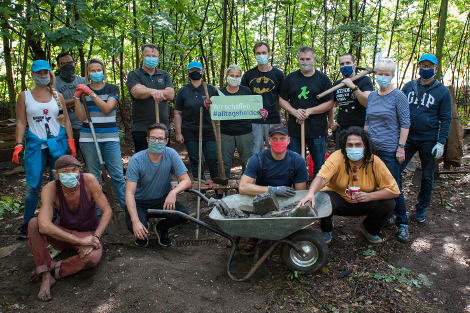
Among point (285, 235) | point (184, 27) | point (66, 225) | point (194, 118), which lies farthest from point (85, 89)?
point (184, 27)

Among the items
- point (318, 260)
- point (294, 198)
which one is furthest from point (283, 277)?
point (294, 198)

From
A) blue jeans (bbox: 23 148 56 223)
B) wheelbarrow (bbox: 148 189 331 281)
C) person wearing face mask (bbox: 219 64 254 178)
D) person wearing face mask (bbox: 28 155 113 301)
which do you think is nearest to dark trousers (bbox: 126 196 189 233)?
person wearing face mask (bbox: 28 155 113 301)

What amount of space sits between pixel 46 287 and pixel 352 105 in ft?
13.6

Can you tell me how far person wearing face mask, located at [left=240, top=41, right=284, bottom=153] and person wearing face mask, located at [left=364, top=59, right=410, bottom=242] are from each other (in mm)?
1524

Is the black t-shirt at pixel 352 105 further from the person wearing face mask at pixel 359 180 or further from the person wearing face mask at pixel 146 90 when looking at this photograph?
the person wearing face mask at pixel 146 90

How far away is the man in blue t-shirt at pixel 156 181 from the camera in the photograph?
3.69 meters

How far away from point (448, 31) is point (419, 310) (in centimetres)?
1265

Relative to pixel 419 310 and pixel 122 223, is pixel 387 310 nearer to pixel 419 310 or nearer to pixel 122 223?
pixel 419 310

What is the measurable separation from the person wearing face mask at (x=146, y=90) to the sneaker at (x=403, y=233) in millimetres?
3497

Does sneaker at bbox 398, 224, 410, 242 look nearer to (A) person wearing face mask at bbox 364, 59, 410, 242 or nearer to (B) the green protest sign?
(A) person wearing face mask at bbox 364, 59, 410, 242

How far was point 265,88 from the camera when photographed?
5.10 m

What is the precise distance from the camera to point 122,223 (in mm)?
4328

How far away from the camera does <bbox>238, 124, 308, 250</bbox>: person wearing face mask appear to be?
3736mm

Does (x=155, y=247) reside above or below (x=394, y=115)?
below
